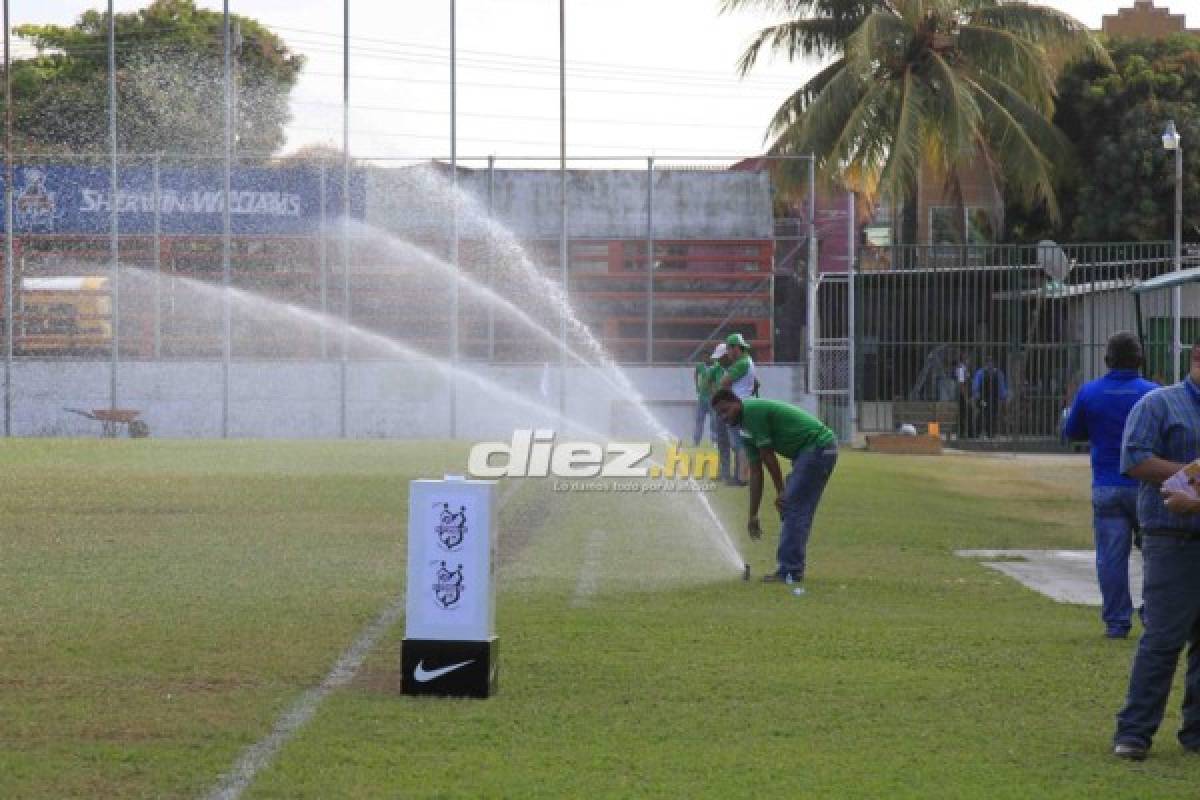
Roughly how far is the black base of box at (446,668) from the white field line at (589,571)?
150 inches

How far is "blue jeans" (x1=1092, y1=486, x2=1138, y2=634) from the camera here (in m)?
11.7

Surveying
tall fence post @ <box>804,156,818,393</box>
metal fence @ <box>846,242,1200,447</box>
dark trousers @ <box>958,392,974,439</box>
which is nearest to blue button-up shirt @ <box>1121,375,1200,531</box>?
metal fence @ <box>846,242,1200,447</box>

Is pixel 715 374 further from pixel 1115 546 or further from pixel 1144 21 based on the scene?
pixel 1144 21

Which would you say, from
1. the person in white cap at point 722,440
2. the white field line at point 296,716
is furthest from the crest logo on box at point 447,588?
the person in white cap at point 722,440

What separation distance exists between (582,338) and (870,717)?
36.2 metres

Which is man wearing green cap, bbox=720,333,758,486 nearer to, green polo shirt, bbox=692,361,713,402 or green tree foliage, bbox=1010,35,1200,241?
green polo shirt, bbox=692,361,713,402

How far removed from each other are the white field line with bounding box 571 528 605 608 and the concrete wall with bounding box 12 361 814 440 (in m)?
23.4

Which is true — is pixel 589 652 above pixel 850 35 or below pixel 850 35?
below

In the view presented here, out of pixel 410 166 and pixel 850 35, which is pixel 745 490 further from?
pixel 850 35

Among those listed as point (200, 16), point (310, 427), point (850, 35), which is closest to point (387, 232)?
point (310, 427)

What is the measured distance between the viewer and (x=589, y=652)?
10.8 m

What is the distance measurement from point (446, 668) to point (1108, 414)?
15.5 ft

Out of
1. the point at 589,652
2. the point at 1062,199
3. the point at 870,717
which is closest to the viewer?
the point at 870,717

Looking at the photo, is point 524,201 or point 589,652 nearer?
point 589,652
